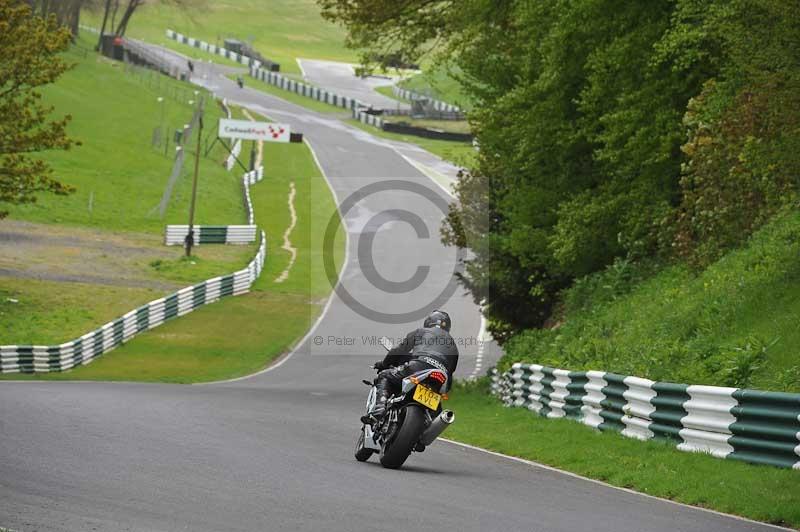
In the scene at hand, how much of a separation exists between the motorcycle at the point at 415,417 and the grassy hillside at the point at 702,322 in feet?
12.7

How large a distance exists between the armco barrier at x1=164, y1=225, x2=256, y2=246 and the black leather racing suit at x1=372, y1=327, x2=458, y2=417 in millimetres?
45982

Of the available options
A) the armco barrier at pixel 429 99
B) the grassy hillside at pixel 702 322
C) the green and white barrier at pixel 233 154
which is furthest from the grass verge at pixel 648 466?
the armco barrier at pixel 429 99

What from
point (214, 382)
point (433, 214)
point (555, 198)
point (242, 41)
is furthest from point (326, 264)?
point (242, 41)

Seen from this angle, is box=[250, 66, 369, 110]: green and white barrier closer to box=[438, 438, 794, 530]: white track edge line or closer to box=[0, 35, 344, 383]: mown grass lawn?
box=[0, 35, 344, 383]: mown grass lawn

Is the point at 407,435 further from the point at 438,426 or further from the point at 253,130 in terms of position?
the point at 253,130

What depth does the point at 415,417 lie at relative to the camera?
12.8 meters

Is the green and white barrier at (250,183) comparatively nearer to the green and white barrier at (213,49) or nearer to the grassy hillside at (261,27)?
the green and white barrier at (213,49)

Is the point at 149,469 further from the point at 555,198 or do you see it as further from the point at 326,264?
the point at 326,264

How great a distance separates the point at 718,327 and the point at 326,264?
4197cm

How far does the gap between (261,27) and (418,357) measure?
508 feet

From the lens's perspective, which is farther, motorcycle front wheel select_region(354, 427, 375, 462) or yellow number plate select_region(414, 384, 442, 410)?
motorcycle front wheel select_region(354, 427, 375, 462)

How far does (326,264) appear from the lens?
5838 centimetres

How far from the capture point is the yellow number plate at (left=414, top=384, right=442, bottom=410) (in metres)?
12.8

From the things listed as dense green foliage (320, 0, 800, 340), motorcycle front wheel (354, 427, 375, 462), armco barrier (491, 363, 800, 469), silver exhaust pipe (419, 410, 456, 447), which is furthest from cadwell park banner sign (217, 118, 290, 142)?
silver exhaust pipe (419, 410, 456, 447)
